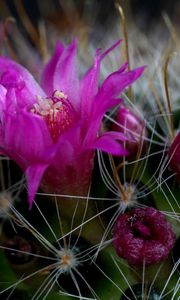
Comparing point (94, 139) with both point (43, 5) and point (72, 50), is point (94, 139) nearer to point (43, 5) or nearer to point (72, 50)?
point (72, 50)

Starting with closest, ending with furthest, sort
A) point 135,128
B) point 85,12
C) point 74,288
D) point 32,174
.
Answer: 1. point 32,174
2. point 74,288
3. point 135,128
4. point 85,12

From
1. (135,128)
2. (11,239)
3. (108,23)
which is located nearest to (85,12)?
(108,23)

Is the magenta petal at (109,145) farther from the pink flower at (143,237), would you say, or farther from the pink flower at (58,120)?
the pink flower at (143,237)

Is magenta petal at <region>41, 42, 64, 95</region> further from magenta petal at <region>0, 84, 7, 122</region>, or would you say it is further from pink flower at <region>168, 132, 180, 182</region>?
pink flower at <region>168, 132, 180, 182</region>

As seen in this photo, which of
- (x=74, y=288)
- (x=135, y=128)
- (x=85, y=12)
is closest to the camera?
(x=74, y=288)

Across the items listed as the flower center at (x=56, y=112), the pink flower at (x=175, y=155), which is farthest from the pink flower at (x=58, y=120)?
the pink flower at (x=175, y=155)

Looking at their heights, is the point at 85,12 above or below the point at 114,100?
above

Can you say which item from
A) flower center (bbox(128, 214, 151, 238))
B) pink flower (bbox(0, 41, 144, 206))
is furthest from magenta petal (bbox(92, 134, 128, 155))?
flower center (bbox(128, 214, 151, 238))
